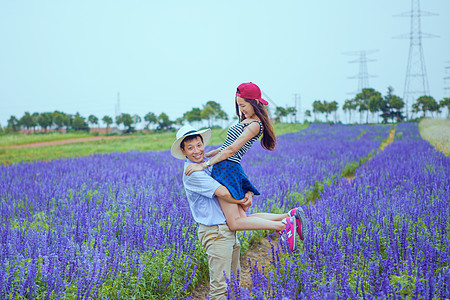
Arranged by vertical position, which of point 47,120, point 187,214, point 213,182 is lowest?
point 187,214

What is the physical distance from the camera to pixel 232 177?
2.67 m

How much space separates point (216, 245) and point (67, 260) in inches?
43.3

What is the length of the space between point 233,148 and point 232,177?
0.23m

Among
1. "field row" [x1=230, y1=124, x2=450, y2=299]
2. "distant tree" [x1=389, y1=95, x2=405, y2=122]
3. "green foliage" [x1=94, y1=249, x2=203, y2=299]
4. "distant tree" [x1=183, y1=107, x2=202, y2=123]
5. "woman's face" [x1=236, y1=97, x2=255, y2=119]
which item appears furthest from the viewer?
"distant tree" [x1=183, y1=107, x2=202, y2=123]

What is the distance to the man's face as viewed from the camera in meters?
2.66

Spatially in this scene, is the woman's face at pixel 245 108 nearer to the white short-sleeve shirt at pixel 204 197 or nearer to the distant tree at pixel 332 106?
the white short-sleeve shirt at pixel 204 197

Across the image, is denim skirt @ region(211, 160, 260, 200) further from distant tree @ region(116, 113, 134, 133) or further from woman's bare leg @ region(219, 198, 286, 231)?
distant tree @ region(116, 113, 134, 133)

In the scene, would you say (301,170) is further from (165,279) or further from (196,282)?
(165,279)

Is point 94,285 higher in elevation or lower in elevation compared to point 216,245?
lower

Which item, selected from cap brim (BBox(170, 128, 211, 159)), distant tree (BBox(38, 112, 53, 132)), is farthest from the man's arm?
distant tree (BBox(38, 112, 53, 132))

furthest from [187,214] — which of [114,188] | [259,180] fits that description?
[259,180]

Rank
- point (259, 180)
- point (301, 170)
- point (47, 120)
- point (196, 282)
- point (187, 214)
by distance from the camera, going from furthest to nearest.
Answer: point (47, 120) → point (301, 170) → point (259, 180) → point (187, 214) → point (196, 282)

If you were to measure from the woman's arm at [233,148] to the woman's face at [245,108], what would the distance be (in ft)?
0.43

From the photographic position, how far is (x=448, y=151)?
10.1 meters
